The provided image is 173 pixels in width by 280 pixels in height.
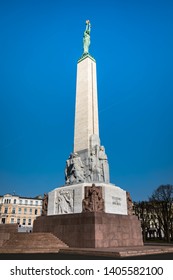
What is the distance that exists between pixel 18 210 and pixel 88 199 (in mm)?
69015

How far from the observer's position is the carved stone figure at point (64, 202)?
18153 millimetres

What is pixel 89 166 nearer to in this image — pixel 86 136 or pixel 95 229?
pixel 86 136

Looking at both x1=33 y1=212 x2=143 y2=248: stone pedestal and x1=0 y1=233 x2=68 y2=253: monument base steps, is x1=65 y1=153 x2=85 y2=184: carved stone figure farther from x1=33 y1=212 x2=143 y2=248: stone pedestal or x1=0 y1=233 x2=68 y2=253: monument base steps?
x1=0 y1=233 x2=68 y2=253: monument base steps

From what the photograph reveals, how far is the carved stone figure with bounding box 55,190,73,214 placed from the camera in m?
18.2

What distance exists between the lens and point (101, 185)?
18094 mm

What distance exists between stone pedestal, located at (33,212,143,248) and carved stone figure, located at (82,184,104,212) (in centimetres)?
59

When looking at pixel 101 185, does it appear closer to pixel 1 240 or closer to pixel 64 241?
pixel 64 241

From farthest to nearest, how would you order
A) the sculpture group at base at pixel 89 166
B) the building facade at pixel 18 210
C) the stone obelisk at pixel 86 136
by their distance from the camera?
1. the building facade at pixel 18 210
2. the stone obelisk at pixel 86 136
3. the sculpture group at base at pixel 89 166

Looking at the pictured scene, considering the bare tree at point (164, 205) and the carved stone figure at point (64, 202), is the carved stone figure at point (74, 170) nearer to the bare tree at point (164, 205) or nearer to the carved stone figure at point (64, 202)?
the carved stone figure at point (64, 202)

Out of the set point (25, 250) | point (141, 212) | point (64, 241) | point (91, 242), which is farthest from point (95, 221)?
point (141, 212)

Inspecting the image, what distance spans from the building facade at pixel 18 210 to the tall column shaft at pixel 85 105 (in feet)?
207

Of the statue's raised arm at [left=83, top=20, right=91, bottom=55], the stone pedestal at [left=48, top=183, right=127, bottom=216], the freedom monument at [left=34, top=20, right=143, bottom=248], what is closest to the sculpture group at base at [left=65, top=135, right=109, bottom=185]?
the freedom monument at [left=34, top=20, right=143, bottom=248]

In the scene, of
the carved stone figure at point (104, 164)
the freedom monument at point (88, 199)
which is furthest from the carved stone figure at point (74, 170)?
the carved stone figure at point (104, 164)

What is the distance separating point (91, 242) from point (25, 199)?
7211 centimetres
